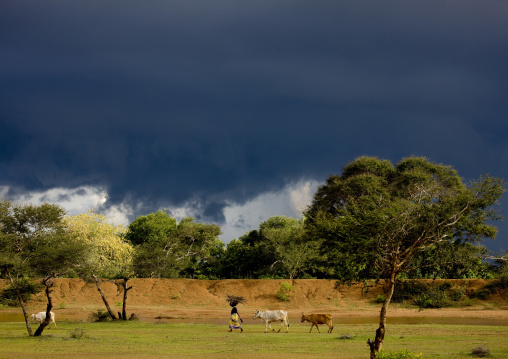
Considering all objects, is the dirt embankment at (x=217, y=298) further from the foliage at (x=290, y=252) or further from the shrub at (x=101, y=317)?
the shrub at (x=101, y=317)

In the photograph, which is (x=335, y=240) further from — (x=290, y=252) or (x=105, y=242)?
(x=105, y=242)

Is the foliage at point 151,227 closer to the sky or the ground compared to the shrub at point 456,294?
closer to the sky

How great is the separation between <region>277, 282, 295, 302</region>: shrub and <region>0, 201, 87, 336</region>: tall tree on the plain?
31338mm

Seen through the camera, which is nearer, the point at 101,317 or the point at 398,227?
the point at 398,227

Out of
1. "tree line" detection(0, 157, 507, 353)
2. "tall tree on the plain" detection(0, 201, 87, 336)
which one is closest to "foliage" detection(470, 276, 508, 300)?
"tree line" detection(0, 157, 507, 353)

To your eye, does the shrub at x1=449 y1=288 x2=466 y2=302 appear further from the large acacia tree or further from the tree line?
the large acacia tree

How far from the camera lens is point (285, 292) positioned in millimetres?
59062

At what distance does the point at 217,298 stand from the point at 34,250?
32.7 meters

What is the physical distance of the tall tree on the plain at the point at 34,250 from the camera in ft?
86.6

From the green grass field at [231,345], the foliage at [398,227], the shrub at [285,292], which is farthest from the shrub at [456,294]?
the foliage at [398,227]

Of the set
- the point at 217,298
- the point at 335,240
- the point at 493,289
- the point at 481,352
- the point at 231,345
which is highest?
the point at 335,240

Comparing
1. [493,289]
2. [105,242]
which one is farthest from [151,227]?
[493,289]

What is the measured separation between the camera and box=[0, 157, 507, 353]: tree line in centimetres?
1733

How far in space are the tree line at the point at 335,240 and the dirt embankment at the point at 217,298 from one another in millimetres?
4062
